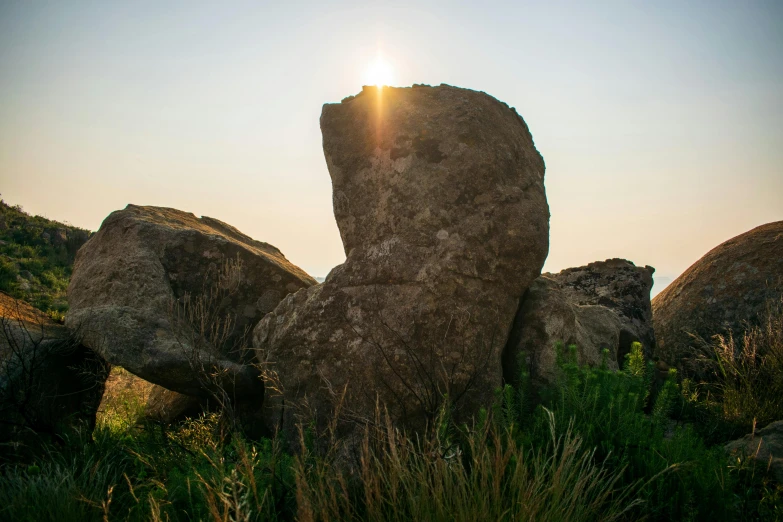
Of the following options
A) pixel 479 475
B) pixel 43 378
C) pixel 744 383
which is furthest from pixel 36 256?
pixel 744 383

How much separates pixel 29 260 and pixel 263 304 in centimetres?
1352

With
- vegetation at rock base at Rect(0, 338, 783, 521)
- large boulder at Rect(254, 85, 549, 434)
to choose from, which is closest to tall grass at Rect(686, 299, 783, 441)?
vegetation at rock base at Rect(0, 338, 783, 521)

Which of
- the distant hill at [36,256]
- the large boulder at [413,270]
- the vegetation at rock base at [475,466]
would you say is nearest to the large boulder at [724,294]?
the vegetation at rock base at [475,466]

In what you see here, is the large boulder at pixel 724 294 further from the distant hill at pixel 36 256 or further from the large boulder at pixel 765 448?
the distant hill at pixel 36 256

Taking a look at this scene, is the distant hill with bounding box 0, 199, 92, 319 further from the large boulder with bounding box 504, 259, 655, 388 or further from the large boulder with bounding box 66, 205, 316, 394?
the large boulder with bounding box 504, 259, 655, 388

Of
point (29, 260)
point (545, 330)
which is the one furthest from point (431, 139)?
point (29, 260)

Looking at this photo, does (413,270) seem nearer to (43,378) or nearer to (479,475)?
(479,475)

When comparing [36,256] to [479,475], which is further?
[36,256]

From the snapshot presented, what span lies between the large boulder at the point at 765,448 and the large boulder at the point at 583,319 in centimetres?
111

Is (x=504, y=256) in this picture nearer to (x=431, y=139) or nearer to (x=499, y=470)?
(x=431, y=139)

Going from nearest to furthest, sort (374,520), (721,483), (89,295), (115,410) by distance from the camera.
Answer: (374,520), (721,483), (89,295), (115,410)

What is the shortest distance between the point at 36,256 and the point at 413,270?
16.1 metres

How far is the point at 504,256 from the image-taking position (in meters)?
4.92

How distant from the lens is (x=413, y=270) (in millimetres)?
4762
